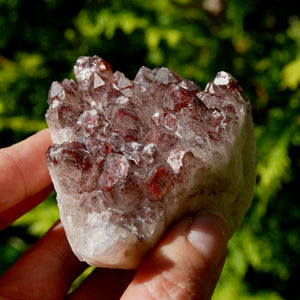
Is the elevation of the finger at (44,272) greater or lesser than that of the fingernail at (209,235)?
lesser

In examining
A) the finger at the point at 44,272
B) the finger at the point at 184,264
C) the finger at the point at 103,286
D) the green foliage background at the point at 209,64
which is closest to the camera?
the finger at the point at 184,264

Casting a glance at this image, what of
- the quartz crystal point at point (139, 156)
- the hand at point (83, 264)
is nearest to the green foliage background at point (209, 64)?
the hand at point (83, 264)

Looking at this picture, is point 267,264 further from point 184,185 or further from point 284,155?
point 184,185

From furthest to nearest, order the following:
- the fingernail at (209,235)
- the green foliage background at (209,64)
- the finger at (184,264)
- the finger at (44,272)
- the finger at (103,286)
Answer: the green foliage background at (209,64)
the finger at (103,286)
the finger at (44,272)
the fingernail at (209,235)
the finger at (184,264)

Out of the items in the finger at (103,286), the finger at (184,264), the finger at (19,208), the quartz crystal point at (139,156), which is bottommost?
the finger at (103,286)

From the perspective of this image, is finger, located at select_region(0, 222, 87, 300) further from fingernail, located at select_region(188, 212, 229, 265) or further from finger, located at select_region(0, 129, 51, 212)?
fingernail, located at select_region(188, 212, 229, 265)

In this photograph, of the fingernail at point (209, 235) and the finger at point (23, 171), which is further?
the finger at point (23, 171)

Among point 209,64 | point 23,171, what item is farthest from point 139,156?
point 209,64

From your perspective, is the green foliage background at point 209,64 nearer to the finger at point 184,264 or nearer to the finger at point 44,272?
the finger at point 44,272

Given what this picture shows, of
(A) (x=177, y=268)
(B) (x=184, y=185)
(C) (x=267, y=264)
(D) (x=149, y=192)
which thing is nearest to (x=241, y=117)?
(B) (x=184, y=185)

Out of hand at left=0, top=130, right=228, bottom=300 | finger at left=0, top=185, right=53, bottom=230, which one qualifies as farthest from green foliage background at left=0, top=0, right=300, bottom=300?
hand at left=0, top=130, right=228, bottom=300
